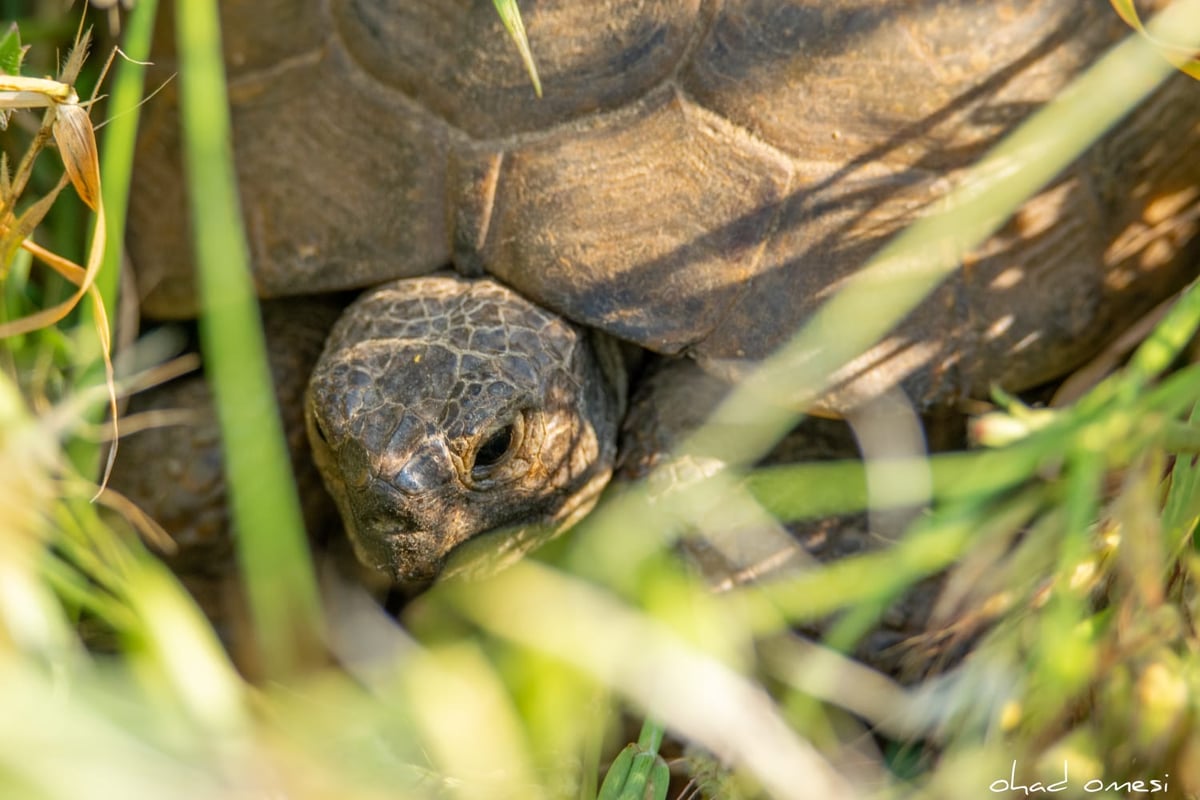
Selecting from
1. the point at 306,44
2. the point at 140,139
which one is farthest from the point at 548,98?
the point at 140,139

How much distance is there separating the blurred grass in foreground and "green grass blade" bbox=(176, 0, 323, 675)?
16 mm

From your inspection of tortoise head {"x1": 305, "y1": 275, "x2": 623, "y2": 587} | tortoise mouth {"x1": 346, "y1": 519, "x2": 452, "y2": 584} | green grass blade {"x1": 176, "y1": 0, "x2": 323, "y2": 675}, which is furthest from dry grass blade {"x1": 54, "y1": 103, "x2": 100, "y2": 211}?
tortoise mouth {"x1": 346, "y1": 519, "x2": 452, "y2": 584}

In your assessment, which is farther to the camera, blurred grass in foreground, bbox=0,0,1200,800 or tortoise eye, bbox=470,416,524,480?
tortoise eye, bbox=470,416,524,480

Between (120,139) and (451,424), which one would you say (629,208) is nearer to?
(451,424)

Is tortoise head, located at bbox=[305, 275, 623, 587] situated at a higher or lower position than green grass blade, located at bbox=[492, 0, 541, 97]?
lower

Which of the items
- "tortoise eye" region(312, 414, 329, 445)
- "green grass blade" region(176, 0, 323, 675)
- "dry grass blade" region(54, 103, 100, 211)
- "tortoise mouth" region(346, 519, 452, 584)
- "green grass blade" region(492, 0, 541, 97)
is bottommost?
"tortoise mouth" region(346, 519, 452, 584)

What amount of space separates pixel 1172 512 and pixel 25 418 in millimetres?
1770

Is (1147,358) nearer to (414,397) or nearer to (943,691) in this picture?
(943,691)

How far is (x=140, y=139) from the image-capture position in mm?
2543

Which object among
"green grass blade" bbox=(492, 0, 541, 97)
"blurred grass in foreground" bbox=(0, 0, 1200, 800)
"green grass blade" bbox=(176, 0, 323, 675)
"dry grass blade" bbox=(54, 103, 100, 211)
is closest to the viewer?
"blurred grass in foreground" bbox=(0, 0, 1200, 800)

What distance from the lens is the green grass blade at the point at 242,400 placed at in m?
1.53

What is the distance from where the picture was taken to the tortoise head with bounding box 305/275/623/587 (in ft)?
6.70

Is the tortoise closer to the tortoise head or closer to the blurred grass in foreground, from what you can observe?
the tortoise head

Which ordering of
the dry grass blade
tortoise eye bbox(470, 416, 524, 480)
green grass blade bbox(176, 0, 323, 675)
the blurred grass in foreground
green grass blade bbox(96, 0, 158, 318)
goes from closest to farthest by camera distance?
the blurred grass in foreground, green grass blade bbox(176, 0, 323, 675), the dry grass blade, green grass blade bbox(96, 0, 158, 318), tortoise eye bbox(470, 416, 524, 480)
